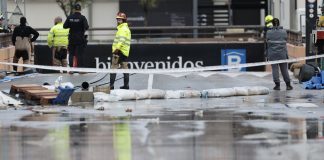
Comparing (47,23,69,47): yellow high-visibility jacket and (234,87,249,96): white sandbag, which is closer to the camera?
(234,87,249,96): white sandbag

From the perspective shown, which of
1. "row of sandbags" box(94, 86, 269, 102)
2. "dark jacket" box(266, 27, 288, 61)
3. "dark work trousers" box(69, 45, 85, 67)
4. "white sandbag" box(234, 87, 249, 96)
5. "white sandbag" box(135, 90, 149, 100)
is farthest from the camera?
"dark work trousers" box(69, 45, 85, 67)

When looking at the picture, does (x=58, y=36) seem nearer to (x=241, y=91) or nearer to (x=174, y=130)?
(x=241, y=91)

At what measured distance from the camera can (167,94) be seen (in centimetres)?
1817

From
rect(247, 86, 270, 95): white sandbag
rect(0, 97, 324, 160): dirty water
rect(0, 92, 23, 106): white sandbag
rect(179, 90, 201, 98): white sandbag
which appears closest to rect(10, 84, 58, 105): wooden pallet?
rect(0, 92, 23, 106): white sandbag

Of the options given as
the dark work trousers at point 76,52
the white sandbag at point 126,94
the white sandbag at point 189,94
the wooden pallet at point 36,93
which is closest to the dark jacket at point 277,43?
the white sandbag at point 189,94

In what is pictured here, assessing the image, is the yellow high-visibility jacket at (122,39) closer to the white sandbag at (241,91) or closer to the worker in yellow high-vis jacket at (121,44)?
the worker in yellow high-vis jacket at (121,44)

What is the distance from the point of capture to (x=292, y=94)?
62.3ft

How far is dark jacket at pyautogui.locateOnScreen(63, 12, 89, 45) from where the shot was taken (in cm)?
2325

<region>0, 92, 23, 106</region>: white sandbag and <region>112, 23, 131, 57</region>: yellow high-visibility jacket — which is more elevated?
<region>112, 23, 131, 57</region>: yellow high-visibility jacket

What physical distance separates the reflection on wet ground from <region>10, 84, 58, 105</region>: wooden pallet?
5.94 ft

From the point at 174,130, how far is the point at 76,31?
11.0 m

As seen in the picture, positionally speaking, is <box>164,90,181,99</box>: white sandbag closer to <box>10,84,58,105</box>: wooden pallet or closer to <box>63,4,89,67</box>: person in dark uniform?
<box>10,84,58,105</box>: wooden pallet

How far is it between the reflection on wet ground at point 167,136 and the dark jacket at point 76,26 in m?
8.42

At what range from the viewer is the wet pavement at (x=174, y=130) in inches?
421
